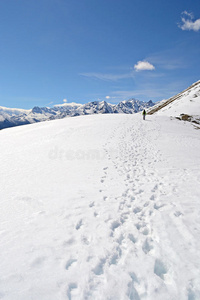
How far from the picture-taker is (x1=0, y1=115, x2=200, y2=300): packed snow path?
3949mm

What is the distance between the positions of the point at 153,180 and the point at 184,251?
5138 millimetres

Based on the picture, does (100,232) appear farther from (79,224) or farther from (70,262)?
(70,262)

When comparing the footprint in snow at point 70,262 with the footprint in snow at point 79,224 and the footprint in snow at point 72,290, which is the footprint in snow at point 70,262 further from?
the footprint in snow at point 79,224

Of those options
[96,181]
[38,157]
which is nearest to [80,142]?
Answer: [38,157]

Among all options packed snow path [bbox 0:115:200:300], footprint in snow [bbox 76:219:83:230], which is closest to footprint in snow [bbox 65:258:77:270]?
packed snow path [bbox 0:115:200:300]

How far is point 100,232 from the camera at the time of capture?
18.7ft

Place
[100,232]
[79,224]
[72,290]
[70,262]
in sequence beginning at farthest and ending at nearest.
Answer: [79,224] < [100,232] < [70,262] < [72,290]

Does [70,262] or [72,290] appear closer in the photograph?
[72,290]

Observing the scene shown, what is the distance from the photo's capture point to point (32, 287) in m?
3.82

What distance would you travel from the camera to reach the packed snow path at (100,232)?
3.95m

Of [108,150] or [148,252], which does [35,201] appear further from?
[108,150]

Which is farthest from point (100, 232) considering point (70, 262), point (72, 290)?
point (72, 290)

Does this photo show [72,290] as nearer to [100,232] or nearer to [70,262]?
[70,262]

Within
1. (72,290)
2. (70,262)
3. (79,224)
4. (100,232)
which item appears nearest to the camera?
(72,290)
